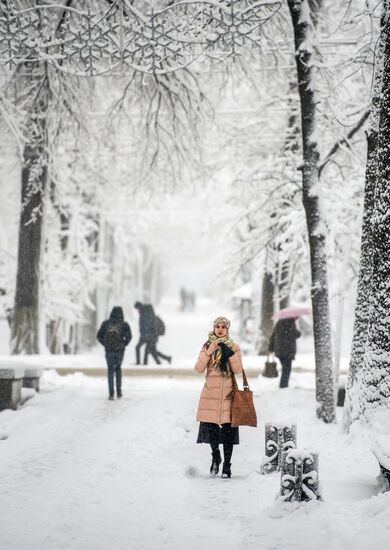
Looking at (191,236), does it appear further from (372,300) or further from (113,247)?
(372,300)

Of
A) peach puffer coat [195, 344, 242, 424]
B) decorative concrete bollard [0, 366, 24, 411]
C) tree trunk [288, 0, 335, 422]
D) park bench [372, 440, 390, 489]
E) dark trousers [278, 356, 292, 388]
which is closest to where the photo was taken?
park bench [372, 440, 390, 489]

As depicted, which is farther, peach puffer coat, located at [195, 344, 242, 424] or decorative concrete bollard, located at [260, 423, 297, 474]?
decorative concrete bollard, located at [260, 423, 297, 474]

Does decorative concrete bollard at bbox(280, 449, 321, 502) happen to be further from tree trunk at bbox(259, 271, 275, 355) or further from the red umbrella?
tree trunk at bbox(259, 271, 275, 355)

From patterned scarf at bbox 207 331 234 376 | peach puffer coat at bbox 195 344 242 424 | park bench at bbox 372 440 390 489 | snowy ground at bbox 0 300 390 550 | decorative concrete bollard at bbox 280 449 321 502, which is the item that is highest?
patterned scarf at bbox 207 331 234 376

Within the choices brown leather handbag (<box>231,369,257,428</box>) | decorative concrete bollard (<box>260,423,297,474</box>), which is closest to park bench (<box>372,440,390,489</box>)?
decorative concrete bollard (<box>260,423,297,474</box>)

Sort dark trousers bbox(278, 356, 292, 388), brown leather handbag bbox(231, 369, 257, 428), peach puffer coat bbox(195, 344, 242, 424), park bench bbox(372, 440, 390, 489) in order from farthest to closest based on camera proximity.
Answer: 1. dark trousers bbox(278, 356, 292, 388)
2. peach puffer coat bbox(195, 344, 242, 424)
3. brown leather handbag bbox(231, 369, 257, 428)
4. park bench bbox(372, 440, 390, 489)

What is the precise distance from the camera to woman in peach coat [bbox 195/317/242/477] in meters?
6.27

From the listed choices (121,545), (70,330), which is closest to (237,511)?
(121,545)

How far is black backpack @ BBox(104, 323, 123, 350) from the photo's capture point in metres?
11.1

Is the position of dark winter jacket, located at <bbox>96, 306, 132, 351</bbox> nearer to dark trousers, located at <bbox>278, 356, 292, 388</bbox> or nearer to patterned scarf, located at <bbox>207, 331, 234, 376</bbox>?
dark trousers, located at <bbox>278, 356, 292, 388</bbox>

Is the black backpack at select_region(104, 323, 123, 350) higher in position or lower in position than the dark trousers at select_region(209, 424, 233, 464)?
higher

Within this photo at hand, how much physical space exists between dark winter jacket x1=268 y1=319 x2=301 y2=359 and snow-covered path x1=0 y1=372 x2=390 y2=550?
186 centimetres

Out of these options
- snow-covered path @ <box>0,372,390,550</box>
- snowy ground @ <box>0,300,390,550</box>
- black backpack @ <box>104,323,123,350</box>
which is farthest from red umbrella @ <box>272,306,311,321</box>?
black backpack @ <box>104,323,123,350</box>

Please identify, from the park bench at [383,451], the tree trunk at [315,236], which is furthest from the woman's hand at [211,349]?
the tree trunk at [315,236]
